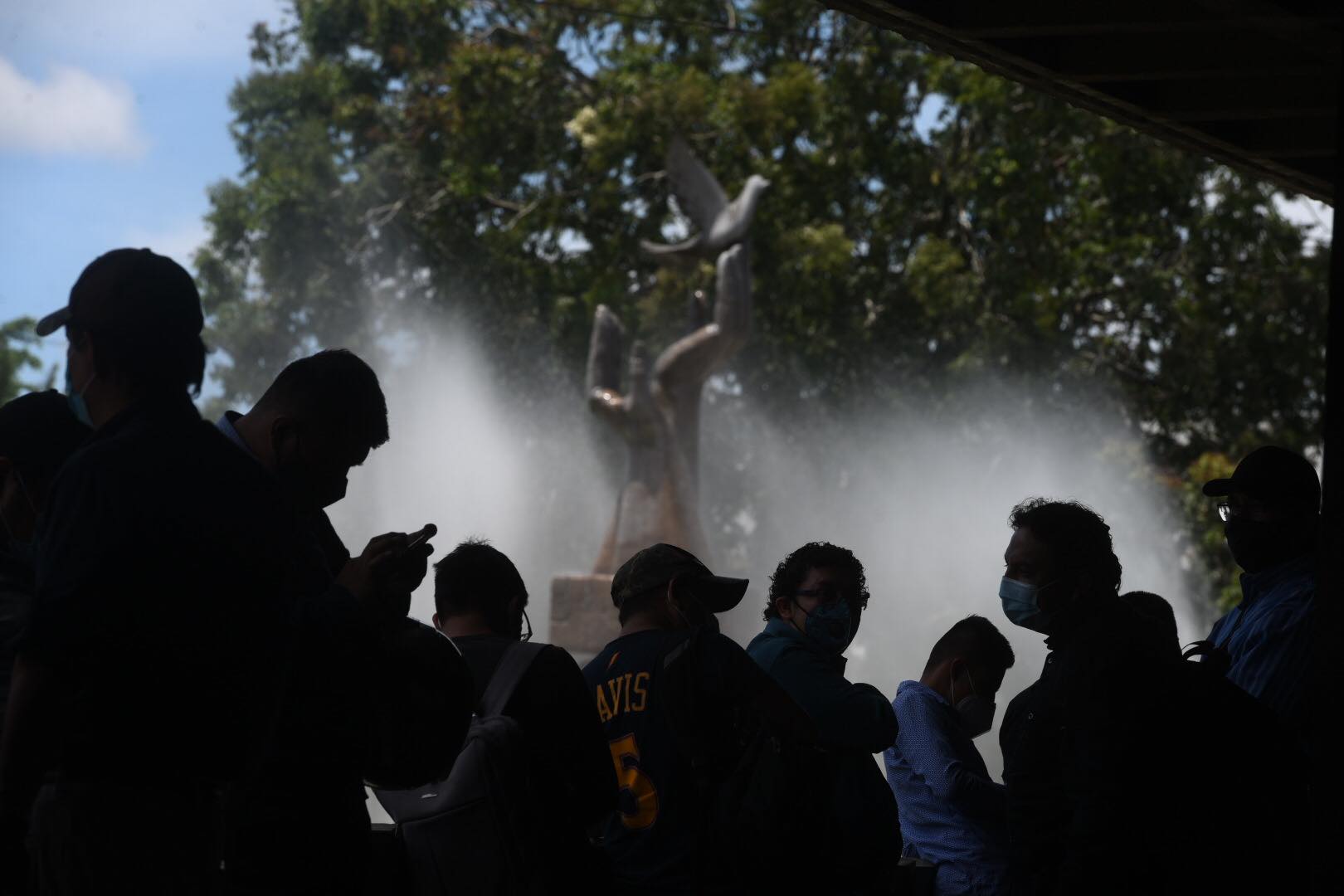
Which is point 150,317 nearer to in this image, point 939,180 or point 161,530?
point 161,530

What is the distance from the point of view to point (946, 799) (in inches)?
185

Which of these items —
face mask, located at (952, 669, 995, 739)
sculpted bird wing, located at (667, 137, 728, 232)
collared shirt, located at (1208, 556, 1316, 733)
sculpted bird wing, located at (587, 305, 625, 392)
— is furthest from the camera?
sculpted bird wing, located at (667, 137, 728, 232)

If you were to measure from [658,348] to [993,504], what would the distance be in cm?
578

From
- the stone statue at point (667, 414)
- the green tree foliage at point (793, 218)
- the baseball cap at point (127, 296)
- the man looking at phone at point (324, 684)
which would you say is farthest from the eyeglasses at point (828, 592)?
the green tree foliage at point (793, 218)

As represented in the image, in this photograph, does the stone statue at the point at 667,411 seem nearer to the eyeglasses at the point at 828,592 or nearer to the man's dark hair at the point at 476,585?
the eyeglasses at the point at 828,592

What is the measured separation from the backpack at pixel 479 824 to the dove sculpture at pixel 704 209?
46.1 feet

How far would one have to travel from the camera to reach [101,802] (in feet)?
8.69

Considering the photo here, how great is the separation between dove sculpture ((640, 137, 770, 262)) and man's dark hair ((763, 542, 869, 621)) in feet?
42.2

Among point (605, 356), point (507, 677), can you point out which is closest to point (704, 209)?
point (605, 356)

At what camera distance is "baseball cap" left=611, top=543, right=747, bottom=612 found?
4.27 metres

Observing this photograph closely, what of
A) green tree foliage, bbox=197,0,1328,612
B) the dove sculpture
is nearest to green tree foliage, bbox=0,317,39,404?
green tree foliage, bbox=197,0,1328,612

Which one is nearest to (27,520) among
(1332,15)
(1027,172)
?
(1332,15)

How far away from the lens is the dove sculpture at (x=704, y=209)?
1750 cm

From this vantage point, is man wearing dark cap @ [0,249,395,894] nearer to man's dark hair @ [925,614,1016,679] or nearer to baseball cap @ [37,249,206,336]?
baseball cap @ [37,249,206,336]
